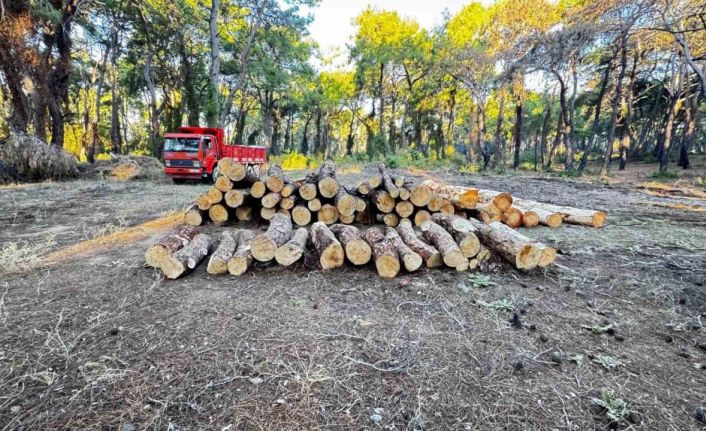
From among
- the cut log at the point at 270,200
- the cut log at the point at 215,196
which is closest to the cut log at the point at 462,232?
the cut log at the point at 270,200

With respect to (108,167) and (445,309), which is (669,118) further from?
(108,167)

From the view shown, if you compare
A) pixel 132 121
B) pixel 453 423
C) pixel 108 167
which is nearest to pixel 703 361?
pixel 453 423

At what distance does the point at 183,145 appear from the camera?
1184 centimetres

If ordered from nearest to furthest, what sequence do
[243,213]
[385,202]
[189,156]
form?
[385,202] → [243,213] → [189,156]

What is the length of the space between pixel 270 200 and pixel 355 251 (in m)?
2.01

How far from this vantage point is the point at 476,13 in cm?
2138

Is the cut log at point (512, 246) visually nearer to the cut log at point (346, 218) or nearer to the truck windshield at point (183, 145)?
the cut log at point (346, 218)

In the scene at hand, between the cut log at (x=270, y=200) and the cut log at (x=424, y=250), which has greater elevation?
the cut log at (x=270, y=200)

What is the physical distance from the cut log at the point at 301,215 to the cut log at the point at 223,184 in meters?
1.21

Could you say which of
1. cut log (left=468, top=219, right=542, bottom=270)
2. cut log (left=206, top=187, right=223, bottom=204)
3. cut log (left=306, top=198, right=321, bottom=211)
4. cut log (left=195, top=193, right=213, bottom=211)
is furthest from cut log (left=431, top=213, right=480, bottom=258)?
cut log (left=195, top=193, right=213, bottom=211)

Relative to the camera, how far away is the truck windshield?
38.6 feet

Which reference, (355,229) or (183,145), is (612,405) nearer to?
(355,229)

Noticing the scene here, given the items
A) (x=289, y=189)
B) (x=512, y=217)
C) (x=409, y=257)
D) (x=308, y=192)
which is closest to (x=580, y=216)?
(x=512, y=217)

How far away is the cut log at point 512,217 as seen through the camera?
547 cm
